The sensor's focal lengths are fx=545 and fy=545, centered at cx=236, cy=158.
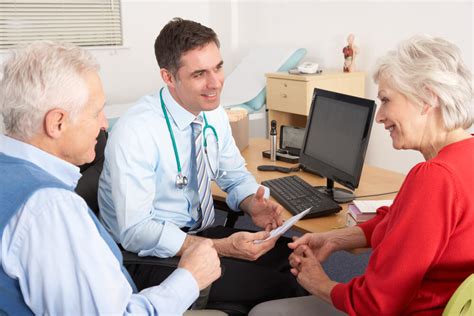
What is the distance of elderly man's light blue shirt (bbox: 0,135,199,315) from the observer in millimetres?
1046

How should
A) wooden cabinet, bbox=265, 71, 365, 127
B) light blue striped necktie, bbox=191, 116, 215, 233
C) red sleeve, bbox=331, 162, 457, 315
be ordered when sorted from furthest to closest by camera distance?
1. wooden cabinet, bbox=265, 71, 365, 127
2. light blue striped necktie, bbox=191, 116, 215, 233
3. red sleeve, bbox=331, 162, 457, 315

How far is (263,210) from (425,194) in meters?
0.97

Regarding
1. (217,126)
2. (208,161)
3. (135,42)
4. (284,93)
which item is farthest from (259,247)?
(135,42)

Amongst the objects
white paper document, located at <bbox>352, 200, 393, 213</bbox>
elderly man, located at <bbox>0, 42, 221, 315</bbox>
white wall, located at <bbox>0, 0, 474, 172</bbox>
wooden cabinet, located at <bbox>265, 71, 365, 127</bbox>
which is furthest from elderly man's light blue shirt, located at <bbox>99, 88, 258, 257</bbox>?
white wall, located at <bbox>0, 0, 474, 172</bbox>

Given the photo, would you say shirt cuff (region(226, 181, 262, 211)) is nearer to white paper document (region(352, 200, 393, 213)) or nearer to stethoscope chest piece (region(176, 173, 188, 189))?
stethoscope chest piece (region(176, 173, 188, 189))

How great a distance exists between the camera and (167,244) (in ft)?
6.16

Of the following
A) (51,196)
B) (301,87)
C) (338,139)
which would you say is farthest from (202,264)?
(301,87)

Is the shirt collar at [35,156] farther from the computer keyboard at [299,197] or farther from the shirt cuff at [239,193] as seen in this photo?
the shirt cuff at [239,193]

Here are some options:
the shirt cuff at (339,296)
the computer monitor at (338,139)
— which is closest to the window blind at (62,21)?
the computer monitor at (338,139)

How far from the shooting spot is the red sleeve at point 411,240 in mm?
1268

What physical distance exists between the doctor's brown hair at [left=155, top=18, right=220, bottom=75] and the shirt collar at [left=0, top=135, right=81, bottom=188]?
1.06 metres

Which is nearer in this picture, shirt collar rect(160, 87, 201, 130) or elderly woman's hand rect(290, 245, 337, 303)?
elderly woman's hand rect(290, 245, 337, 303)

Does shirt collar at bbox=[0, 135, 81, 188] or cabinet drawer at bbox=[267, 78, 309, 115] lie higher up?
shirt collar at bbox=[0, 135, 81, 188]

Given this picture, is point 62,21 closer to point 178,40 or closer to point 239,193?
point 178,40
